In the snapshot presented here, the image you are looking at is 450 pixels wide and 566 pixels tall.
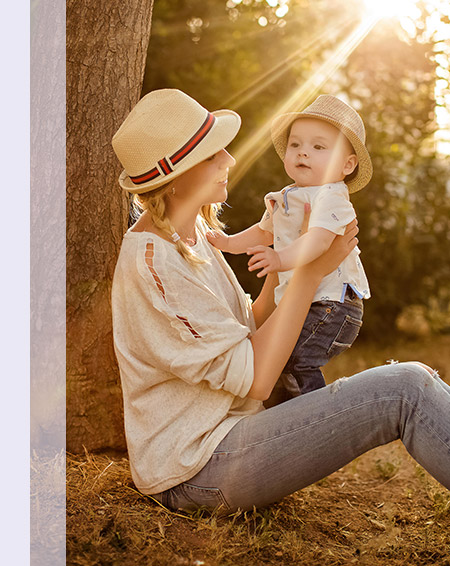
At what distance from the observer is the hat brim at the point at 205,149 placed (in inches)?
90.4

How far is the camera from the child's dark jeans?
2.52 m

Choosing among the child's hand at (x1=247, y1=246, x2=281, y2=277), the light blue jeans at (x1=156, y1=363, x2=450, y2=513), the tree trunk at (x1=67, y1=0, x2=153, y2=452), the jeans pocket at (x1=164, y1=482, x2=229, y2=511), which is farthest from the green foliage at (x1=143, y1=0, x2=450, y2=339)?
the jeans pocket at (x1=164, y1=482, x2=229, y2=511)

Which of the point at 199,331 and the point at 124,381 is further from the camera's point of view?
the point at 124,381

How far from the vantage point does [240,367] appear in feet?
7.34

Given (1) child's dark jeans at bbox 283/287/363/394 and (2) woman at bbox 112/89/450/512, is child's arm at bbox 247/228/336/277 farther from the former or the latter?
(1) child's dark jeans at bbox 283/287/363/394

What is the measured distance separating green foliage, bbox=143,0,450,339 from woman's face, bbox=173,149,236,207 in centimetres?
237

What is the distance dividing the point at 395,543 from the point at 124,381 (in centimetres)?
113

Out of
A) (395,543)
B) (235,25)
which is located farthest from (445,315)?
(395,543)

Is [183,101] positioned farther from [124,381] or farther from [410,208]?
[410,208]

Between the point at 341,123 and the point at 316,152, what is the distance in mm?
132

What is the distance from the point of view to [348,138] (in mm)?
2535

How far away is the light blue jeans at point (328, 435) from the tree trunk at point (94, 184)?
2.33ft

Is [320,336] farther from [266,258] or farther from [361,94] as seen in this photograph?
[361,94]

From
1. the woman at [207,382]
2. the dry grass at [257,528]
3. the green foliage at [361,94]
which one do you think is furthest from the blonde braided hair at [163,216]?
the green foliage at [361,94]
